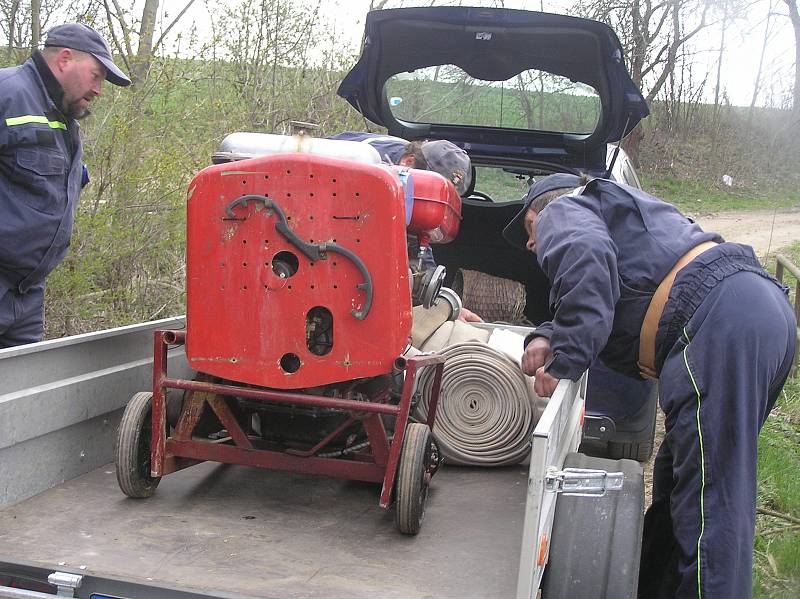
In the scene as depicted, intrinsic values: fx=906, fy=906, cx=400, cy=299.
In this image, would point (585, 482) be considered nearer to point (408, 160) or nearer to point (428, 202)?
point (428, 202)

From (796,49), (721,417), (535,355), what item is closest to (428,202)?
(535,355)

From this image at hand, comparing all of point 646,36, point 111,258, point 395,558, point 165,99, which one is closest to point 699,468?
point 395,558

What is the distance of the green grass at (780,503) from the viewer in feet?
12.3

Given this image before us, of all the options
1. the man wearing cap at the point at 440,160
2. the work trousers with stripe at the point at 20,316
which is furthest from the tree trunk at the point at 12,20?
the man wearing cap at the point at 440,160

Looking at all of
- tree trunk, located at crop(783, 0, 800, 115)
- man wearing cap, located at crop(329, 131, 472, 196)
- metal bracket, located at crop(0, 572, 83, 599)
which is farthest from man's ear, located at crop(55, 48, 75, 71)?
tree trunk, located at crop(783, 0, 800, 115)

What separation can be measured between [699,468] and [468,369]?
96cm

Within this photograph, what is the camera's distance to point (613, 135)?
Answer: 17.0 feet

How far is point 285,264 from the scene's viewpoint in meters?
2.72

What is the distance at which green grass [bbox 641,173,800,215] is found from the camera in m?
17.7

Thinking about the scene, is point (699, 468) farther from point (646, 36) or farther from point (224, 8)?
point (646, 36)

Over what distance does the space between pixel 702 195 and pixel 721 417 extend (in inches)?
696

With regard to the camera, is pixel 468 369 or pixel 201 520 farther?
pixel 468 369

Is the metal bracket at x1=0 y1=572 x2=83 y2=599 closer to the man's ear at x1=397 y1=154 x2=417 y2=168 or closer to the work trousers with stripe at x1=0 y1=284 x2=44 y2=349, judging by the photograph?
the work trousers with stripe at x1=0 y1=284 x2=44 y2=349

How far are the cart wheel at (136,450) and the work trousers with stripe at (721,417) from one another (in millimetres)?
1650
